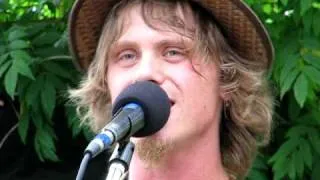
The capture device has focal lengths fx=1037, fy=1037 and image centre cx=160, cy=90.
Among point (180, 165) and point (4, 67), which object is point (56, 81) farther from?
point (180, 165)

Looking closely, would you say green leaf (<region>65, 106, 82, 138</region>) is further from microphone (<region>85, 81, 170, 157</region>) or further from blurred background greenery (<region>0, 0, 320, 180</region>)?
microphone (<region>85, 81, 170, 157</region>)

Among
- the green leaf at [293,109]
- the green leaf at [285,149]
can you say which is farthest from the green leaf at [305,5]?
the green leaf at [285,149]

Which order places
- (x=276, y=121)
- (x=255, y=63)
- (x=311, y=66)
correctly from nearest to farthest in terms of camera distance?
(x=255, y=63) → (x=311, y=66) → (x=276, y=121)

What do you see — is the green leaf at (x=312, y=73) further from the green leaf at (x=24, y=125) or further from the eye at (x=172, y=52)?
the green leaf at (x=24, y=125)

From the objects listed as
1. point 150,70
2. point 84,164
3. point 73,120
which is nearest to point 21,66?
point 73,120

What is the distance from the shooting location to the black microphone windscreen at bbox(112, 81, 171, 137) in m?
1.94

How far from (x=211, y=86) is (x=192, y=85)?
0.34 ft

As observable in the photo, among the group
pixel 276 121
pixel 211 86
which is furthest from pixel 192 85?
pixel 276 121

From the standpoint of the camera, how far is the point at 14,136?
3.48 metres

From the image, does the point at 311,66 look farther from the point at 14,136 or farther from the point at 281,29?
the point at 14,136

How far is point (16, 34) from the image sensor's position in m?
3.17

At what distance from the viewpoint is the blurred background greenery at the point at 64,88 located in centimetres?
295

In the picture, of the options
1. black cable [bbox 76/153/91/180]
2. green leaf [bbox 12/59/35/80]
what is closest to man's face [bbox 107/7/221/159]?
black cable [bbox 76/153/91/180]

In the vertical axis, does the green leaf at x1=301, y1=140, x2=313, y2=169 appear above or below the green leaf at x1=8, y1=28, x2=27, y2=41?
below
